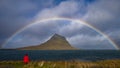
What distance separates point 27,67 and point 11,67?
17.0 ft

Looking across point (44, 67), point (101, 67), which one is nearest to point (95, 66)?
point (101, 67)

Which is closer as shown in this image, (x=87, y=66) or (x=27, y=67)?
(x=27, y=67)

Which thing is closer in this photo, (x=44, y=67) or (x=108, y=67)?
(x=44, y=67)

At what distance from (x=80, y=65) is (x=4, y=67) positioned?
14.2 metres

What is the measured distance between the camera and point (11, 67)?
149 feet

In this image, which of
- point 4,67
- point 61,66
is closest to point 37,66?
point 61,66

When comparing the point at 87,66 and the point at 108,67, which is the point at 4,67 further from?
the point at 108,67

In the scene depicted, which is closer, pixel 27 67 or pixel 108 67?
pixel 27 67

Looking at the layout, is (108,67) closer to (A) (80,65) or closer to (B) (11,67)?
(A) (80,65)

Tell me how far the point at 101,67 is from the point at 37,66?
1237 cm

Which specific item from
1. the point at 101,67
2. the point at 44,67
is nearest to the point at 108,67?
the point at 101,67

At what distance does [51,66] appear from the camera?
42031 mm

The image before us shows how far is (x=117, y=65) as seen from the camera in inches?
1804

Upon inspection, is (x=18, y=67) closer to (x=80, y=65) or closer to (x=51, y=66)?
(x=51, y=66)
